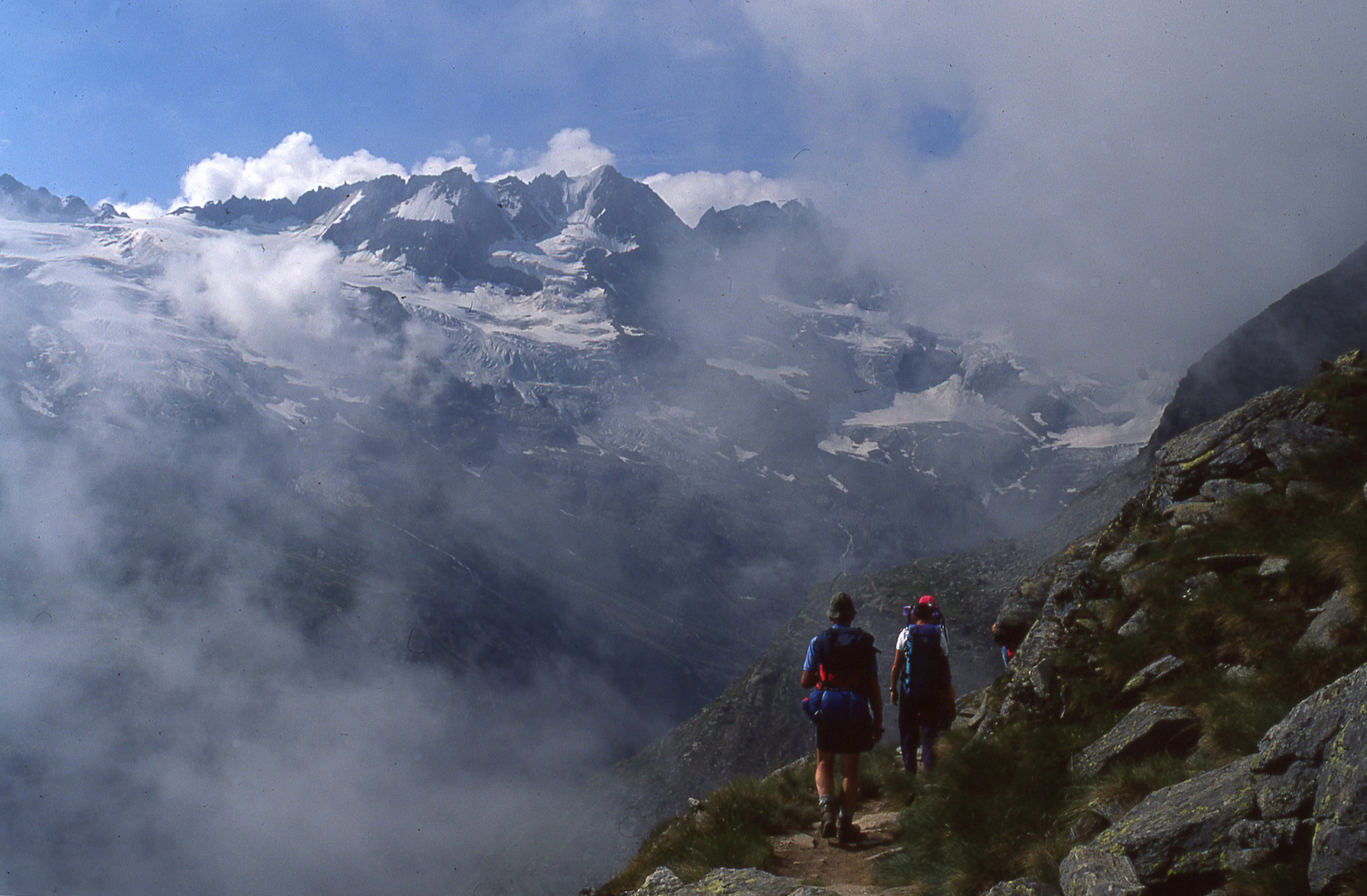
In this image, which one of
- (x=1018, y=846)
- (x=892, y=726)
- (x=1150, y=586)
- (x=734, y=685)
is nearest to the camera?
(x=1018, y=846)

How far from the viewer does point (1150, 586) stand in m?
12.3

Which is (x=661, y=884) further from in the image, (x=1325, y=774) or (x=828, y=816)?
(x=1325, y=774)

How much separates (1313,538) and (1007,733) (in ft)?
14.3

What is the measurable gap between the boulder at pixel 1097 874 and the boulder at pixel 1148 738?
6.26ft

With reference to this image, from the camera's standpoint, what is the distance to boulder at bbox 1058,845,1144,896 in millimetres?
5844

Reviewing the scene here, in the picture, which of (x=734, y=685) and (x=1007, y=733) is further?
(x=734, y=685)

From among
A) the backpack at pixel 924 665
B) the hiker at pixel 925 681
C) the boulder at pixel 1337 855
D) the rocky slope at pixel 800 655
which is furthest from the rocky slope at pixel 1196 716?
the rocky slope at pixel 800 655

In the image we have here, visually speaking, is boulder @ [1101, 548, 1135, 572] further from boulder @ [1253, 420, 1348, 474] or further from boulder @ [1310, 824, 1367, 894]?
boulder @ [1310, 824, 1367, 894]

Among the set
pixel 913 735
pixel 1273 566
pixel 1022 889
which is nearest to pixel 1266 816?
pixel 1022 889

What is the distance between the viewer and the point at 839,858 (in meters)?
9.80

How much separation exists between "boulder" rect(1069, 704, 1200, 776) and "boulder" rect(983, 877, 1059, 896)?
6.74ft

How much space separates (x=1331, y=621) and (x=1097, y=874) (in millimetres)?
4466

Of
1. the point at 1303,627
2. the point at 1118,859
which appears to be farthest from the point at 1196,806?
the point at 1303,627

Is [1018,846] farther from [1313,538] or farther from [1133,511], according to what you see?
[1133,511]
